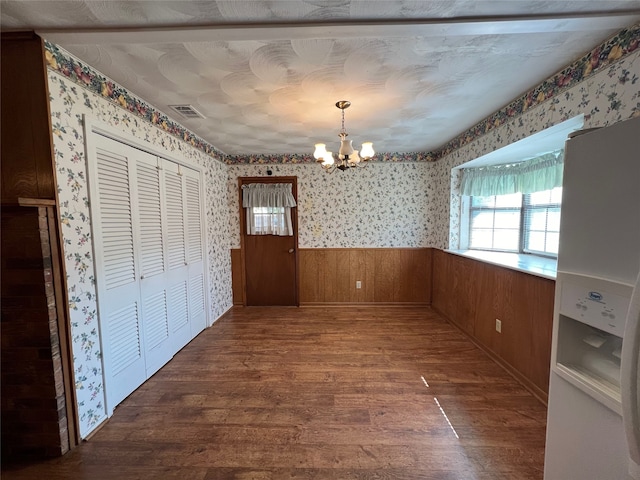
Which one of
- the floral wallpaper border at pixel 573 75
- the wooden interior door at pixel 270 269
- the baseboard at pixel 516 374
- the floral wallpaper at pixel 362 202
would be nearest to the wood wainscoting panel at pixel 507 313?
the baseboard at pixel 516 374

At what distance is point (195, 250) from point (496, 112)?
11.4 feet

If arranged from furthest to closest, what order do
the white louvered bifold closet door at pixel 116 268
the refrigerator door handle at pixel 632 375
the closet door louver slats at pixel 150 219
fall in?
the closet door louver slats at pixel 150 219 → the white louvered bifold closet door at pixel 116 268 → the refrigerator door handle at pixel 632 375

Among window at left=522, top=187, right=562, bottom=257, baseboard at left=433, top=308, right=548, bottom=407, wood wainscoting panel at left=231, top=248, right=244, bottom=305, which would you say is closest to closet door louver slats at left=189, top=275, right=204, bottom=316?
wood wainscoting panel at left=231, top=248, right=244, bottom=305

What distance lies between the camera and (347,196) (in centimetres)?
388

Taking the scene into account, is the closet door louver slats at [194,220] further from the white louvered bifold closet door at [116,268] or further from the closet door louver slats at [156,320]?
the white louvered bifold closet door at [116,268]

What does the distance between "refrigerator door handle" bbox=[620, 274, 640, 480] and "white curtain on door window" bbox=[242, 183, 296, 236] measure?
138 inches

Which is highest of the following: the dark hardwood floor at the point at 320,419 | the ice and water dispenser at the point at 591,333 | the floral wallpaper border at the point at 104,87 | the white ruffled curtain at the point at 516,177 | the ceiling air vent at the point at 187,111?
the ceiling air vent at the point at 187,111

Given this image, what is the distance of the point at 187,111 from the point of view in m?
2.30

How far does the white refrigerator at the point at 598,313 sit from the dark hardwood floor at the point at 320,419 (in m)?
0.61

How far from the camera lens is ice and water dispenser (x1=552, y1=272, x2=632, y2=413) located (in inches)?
31.8

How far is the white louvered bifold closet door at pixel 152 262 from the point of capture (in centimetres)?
214

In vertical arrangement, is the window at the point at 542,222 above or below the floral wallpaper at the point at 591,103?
below

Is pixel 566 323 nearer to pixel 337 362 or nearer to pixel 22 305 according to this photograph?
pixel 337 362

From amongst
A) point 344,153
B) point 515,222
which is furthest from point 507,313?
point 344,153
